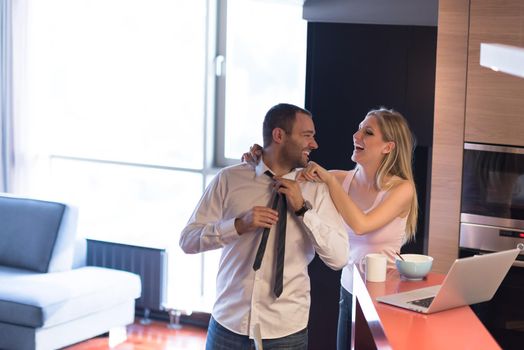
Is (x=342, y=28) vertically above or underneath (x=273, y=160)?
above

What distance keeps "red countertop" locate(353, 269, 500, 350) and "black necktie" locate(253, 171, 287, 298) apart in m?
0.29

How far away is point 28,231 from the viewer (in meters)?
6.01

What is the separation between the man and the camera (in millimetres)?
3295

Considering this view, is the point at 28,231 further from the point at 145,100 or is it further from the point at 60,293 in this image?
the point at 145,100

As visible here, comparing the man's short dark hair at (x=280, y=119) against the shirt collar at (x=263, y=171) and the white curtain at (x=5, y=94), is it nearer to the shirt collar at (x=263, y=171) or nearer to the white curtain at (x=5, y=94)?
the shirt collar at (x=263, y=171)

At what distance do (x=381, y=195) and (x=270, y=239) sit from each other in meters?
0.60

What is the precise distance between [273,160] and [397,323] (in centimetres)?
88

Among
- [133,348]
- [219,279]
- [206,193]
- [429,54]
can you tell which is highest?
[429,54]

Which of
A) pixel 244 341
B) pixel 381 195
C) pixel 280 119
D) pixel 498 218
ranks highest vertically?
pixel 280 119

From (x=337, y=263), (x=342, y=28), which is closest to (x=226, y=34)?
(x=342, y=28)

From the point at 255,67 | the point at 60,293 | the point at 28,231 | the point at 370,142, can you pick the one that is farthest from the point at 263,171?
the point at 28,231

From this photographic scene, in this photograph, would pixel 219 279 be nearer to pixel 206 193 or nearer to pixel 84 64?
pixel 206 193

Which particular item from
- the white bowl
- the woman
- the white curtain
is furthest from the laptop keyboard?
the white curtain

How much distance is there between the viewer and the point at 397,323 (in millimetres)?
2793
